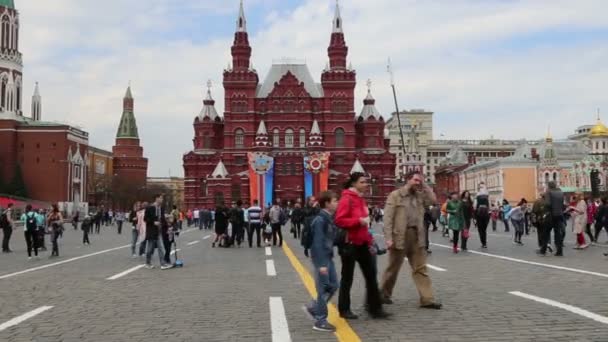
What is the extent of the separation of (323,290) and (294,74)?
81.6 metres

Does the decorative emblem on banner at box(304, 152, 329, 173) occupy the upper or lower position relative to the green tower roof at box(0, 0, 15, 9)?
lower

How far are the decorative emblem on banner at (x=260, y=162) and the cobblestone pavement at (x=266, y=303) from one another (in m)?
59.9

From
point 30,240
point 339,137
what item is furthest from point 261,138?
point 30,240

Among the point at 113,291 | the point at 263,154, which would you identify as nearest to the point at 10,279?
the point at 113,291

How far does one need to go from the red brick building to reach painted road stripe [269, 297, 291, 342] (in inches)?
5100

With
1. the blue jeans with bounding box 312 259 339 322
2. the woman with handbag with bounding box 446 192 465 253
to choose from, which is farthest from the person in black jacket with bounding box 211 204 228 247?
the blue jeans with bounding box 312 259 339 322

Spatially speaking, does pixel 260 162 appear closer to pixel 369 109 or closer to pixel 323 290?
pixel 369 109

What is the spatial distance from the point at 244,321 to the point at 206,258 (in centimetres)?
1069

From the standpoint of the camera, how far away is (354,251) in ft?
26.1

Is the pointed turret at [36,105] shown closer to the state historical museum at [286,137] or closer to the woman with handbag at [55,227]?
the state historical museum at [286,137]

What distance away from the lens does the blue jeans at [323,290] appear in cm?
733

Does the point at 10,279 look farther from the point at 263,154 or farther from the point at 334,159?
the point at 334,159

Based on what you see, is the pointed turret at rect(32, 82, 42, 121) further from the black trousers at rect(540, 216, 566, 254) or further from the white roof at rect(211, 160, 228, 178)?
the black trousers at rect(540, 216, 566, 254)

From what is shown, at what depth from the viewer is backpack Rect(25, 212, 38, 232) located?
1925 centimetres
